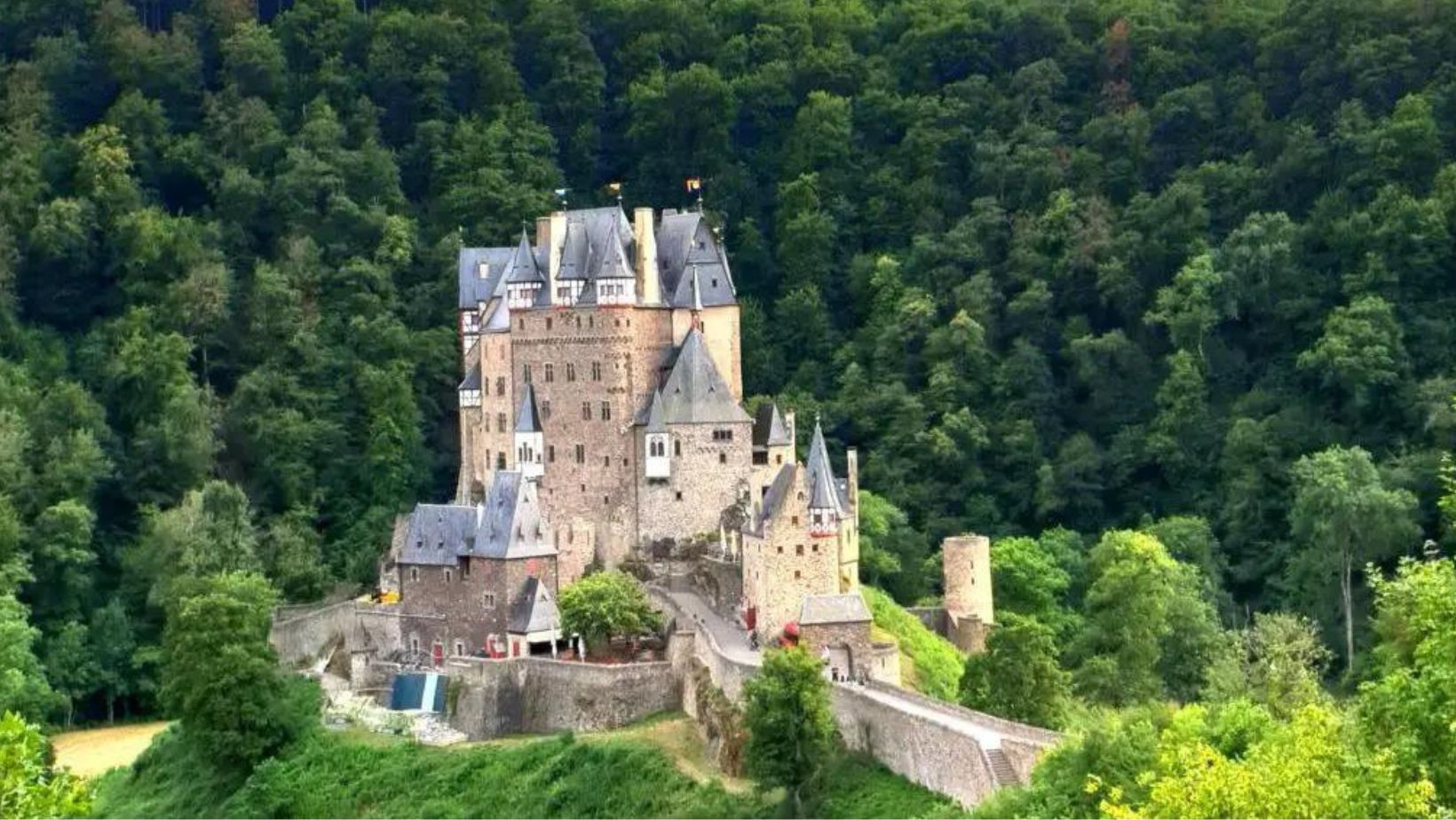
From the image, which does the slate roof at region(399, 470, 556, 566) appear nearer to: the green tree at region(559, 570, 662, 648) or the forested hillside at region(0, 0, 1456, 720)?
the green tree at region(559, 570, 662, 648)

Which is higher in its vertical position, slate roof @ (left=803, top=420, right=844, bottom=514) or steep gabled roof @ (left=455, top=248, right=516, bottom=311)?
steep gabled roof @ (left=455, top=248, right=516, bottom=311)

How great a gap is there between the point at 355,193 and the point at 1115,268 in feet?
91.3

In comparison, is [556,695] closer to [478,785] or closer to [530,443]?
[478,785]

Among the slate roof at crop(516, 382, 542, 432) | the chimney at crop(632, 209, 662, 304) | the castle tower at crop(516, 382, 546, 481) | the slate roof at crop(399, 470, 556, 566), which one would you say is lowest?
the slate roof at crop(399, 470, 556, 566)

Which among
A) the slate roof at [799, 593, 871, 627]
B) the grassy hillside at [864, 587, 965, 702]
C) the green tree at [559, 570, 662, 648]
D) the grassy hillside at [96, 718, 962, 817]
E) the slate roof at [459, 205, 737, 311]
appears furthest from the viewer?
the slate roof at [459, 205, 737, 311]

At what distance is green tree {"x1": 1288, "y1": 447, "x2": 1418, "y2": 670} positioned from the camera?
71.7m

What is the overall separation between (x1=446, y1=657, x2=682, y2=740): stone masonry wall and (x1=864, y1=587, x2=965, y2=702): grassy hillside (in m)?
6.28

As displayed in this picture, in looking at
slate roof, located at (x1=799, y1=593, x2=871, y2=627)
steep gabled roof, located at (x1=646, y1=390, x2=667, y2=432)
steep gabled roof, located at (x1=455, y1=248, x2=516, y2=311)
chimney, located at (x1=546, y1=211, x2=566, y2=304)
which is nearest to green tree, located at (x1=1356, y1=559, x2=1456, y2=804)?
slate roof, located at (x1=799, y1=593, x2=871, y2=627)

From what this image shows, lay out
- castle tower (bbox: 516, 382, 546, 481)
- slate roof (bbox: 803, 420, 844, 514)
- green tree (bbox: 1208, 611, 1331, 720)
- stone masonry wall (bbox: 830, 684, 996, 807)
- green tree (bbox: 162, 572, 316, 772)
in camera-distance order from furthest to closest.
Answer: castle tower (bbox: 516, 382, 546, 481) → green tree (bbox: 162, 572, 316, 772) → slate roof (bbox: 803, 420, 844, 514) → green tree (bbox: 1208, 611, 1331, 720) → stone masonry wall (bbox: 830, 684, 996, 807)

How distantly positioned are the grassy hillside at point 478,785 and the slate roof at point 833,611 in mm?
4083

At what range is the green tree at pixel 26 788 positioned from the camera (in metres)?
33.0

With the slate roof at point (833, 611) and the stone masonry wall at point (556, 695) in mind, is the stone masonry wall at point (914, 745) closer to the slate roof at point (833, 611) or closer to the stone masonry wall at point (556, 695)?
the slate roof at point (833, 611)

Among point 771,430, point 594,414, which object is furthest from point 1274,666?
point 594,414

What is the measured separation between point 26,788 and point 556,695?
1161 inches
